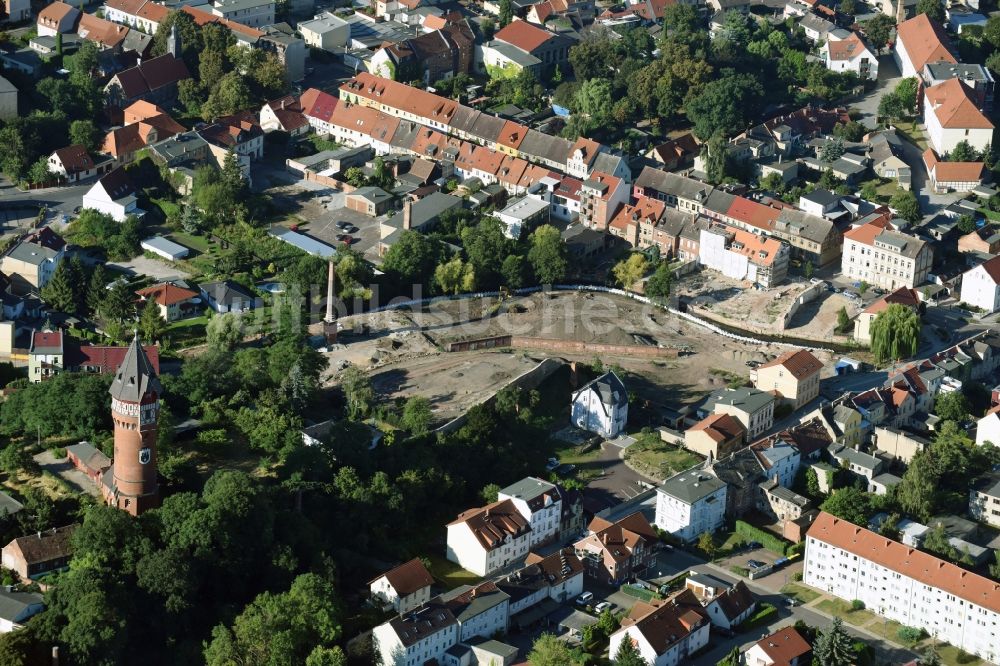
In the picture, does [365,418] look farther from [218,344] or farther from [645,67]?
[645,67]

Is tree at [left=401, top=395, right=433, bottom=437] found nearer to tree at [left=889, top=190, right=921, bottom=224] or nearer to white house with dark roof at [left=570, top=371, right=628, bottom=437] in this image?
white house with dark roof at [left=570, top=371, right=628, bottom=437]

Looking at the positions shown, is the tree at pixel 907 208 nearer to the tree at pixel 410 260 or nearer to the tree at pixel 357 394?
the tree at pixel 410 260

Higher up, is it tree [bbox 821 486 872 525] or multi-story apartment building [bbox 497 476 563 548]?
tree [bbox 821 486 872 525]

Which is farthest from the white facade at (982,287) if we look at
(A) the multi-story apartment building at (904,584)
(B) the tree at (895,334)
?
(A) the multi-story apartment building at (904,584)

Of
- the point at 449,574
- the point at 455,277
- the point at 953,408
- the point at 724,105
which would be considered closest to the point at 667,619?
the point at 449,574

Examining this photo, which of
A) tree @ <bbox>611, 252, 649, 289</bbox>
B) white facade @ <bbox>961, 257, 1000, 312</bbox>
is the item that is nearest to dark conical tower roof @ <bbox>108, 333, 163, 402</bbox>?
tree @ <bbox>611, 252, 649, 289</bbox>

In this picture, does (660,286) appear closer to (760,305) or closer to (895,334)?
(760,305)

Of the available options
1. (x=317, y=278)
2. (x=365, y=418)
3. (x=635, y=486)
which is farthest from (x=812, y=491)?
(x=317, y=278)
